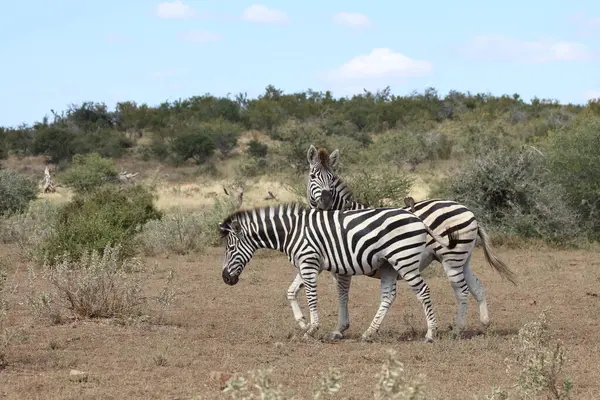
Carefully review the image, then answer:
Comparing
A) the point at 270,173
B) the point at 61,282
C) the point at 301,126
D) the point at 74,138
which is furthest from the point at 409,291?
the point at 74,138

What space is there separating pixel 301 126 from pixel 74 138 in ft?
51.9

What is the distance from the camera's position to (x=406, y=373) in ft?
23.2

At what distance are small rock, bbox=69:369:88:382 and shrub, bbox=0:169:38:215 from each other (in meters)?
16.4

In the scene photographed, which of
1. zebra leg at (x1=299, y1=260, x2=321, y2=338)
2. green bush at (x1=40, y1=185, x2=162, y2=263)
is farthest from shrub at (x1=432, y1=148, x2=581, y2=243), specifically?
zebra leg at (x1=299, y1=260, x2=321, y2=338)

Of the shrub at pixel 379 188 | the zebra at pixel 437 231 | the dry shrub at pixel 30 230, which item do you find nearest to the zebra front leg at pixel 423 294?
the zebra at pixel 437 231

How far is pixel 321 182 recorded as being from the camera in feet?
32.7

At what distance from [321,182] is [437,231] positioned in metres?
1.49

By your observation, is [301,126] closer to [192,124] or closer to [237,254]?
[192,124]

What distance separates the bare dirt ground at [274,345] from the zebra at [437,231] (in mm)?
360

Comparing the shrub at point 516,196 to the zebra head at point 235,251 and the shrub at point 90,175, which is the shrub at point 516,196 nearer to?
the zebra head at point 235,251

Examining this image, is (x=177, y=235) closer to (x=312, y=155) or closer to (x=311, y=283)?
(x=312, y=155)

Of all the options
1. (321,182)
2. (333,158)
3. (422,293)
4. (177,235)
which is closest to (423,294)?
(422,293)

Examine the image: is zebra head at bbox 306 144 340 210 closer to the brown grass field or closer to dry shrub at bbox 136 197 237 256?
the brown grass field

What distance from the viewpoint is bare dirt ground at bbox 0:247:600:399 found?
22.0 feet
